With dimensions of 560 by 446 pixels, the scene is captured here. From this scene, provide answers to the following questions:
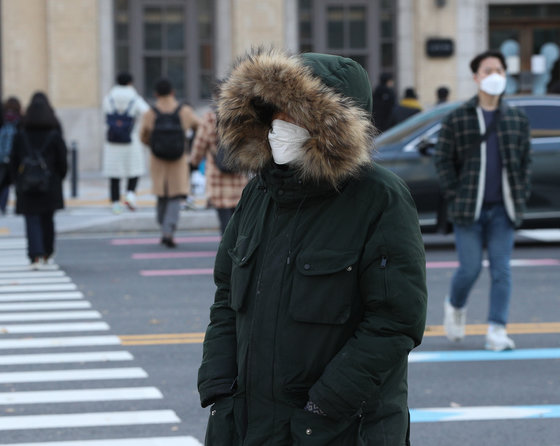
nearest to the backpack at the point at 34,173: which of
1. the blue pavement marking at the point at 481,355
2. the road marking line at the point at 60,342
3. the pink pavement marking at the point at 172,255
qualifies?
the pink pavement marking at the point at 172,255

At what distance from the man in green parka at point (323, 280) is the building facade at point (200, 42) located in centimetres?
2013

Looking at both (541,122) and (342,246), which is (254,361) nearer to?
(342,246)

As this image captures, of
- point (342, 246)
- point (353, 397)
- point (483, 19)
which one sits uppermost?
point (483, 19)

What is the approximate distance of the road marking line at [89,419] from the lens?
20.4 feet

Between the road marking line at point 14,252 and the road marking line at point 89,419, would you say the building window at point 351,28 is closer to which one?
the road marking line at point 14,252

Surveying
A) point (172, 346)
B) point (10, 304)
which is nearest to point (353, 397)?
point (172, 346)

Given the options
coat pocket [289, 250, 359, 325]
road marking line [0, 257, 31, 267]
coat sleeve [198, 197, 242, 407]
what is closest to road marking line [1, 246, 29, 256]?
road marking line [0, 257, 31, 267]

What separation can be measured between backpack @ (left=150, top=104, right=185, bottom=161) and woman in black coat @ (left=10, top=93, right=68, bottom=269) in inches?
68.4

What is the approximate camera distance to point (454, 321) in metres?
8.11

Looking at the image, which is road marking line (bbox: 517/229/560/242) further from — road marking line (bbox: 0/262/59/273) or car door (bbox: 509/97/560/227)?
road marking line (bbox: 0/262/59/273)

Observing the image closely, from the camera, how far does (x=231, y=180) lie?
38.0ft

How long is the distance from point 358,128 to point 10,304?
7.29 m

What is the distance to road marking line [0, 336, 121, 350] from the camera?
8.27 metres

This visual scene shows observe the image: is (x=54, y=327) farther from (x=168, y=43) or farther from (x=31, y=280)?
(x=168, y=43)
